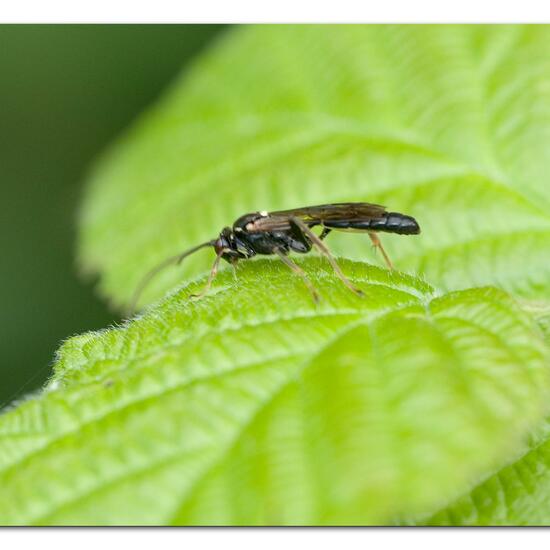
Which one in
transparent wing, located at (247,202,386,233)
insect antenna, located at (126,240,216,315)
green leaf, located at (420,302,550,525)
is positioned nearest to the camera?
green leaf, located at (420,302,550,525)

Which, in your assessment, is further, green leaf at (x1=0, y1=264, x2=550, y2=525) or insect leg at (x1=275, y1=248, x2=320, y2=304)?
insect leg at (x1=275, y1=248, x2=320, y2=304)

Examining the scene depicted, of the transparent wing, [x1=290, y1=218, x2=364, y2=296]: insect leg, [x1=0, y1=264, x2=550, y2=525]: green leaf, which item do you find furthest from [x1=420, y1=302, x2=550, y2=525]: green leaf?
the transparent wing

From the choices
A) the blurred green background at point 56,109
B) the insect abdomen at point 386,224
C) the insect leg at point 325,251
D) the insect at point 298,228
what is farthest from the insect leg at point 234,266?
the blurred green background at point 56,109

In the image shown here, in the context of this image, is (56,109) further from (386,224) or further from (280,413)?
(280,413)

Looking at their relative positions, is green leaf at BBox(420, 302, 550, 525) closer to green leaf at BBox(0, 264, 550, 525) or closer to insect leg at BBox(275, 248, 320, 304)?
green leaf at BBox(0, 264, 550, 525)

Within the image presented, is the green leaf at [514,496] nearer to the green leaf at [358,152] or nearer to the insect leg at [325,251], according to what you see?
the insect leg at [325,251]

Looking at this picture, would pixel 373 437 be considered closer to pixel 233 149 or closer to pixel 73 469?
pixel 73 469
